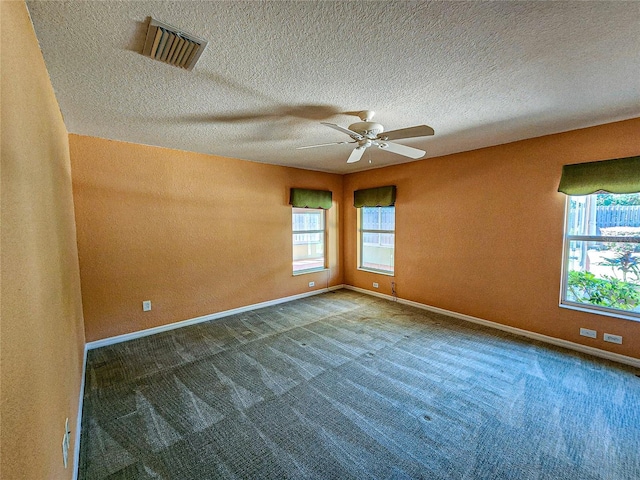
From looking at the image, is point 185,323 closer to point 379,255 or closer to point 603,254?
point 379,255

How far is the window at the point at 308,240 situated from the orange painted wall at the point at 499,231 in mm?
1539

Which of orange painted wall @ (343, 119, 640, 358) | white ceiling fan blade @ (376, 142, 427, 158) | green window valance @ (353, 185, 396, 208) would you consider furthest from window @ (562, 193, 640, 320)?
green window valance @ (353, 185, 396, 208)

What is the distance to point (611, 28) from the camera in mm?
1414

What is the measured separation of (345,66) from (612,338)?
375 centimetres

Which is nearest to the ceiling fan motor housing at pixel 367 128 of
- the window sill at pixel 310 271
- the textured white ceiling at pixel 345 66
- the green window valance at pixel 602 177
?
the textured white ceiling at pixel 345 66

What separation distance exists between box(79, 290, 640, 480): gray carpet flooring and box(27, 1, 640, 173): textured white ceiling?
2.46m

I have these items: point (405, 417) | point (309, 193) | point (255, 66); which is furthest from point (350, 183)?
point (405, 417)

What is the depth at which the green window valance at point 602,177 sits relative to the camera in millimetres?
2590

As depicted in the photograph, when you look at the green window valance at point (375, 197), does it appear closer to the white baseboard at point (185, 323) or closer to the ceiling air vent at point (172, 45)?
the white baseboard at point (185, 323)

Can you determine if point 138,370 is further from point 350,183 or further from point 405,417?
point 350,183

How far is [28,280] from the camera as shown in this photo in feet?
3.30

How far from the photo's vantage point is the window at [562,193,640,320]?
8.98 ft

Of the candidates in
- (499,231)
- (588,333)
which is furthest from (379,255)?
(588,333)

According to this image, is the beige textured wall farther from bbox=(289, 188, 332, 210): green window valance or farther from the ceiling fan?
bbox=(289, 188, 332, 210): green window valance
